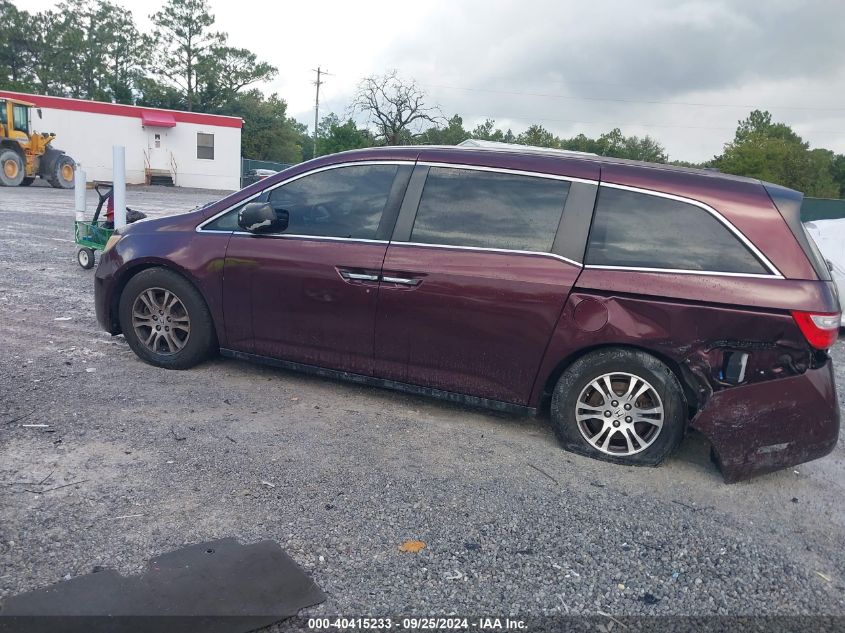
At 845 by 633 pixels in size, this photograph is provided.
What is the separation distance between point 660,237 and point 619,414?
106cm

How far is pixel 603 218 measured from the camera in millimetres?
4113

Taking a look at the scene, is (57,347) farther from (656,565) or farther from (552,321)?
(656,565)

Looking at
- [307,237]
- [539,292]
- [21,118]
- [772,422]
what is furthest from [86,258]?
[21,118]

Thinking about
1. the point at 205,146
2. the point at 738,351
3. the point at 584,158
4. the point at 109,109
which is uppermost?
the point at 109,109

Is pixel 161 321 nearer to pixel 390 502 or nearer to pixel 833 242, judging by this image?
pixel 390 502

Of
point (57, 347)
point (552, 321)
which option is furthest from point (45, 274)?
point (552, 321)

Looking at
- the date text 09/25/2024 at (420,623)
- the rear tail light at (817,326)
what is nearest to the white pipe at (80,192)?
the date text 09/25/2024 at (420,623)

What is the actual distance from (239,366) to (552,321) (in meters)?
2.61

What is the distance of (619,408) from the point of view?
159 inches

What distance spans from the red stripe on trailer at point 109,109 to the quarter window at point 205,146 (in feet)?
2.19

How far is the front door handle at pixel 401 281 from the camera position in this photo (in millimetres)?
4336

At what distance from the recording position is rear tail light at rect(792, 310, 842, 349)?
12.0 feet

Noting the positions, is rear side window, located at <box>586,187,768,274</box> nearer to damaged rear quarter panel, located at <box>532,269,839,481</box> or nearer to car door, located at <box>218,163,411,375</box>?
damaged rear quarter panel, located at <box>532,269,839,481</box>

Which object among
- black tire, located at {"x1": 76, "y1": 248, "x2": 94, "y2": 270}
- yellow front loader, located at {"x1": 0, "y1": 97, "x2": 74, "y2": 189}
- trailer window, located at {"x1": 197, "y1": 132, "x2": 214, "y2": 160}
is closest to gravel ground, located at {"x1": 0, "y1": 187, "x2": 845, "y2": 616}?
black tire, located at {"x1": 76, "y1": 248, "x2": 94, "y2": 270}
